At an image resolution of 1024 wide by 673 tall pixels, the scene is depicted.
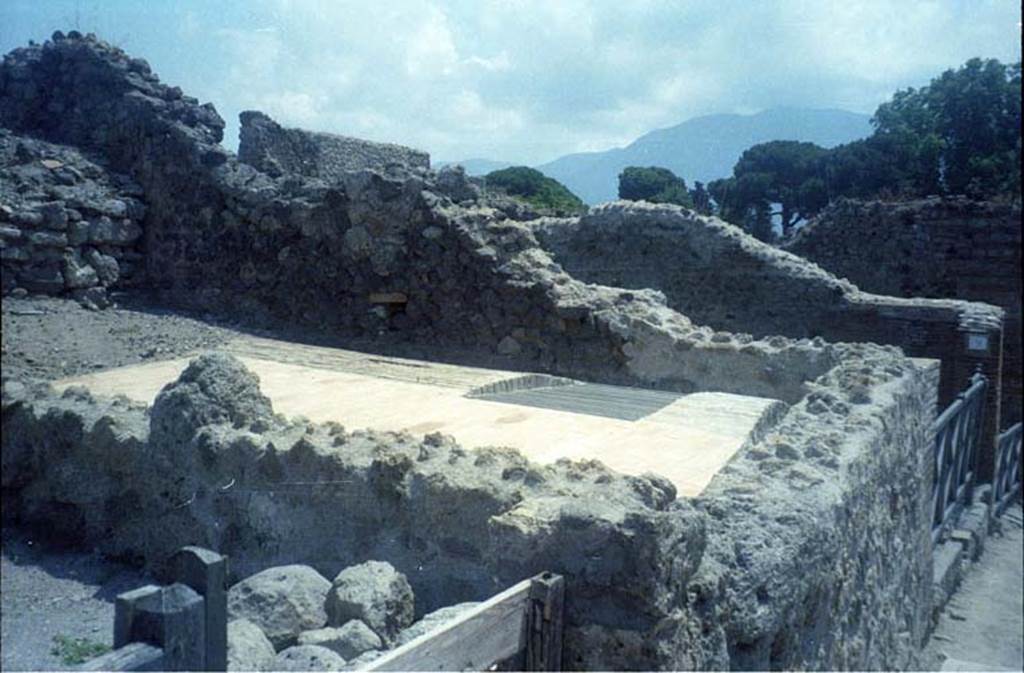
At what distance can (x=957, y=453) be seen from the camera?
36.0 ft

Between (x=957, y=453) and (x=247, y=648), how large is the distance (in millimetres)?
10671

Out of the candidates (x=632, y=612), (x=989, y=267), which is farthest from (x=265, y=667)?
(x=989, y=267)

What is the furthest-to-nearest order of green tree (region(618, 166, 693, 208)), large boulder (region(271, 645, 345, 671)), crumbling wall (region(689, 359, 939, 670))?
green tree (region(618, 166, 693, 208)), crumbling wall (region(689, 359, 939, 670)), large boulder (region(271, 645, 345, 671))

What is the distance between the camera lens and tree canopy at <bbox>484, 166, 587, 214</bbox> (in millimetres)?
10948

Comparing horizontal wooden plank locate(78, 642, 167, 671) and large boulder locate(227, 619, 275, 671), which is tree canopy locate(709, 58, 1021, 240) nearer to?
large boulder locate(227, 619, 275, 671)

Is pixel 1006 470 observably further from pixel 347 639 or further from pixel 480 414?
pixel 347 639

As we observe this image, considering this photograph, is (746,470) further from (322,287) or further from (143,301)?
(322,287)

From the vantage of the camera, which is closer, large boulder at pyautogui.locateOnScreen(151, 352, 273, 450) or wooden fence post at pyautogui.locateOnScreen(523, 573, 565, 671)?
wooden fence post at pyautogui.locateOnScreen(523, 573, 565, 671)

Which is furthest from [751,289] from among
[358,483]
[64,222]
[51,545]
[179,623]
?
[179,623]

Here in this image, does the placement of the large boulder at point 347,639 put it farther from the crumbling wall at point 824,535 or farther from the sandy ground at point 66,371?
the crumbling wall at point 824,535

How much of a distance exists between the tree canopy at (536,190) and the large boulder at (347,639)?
8.19 meters

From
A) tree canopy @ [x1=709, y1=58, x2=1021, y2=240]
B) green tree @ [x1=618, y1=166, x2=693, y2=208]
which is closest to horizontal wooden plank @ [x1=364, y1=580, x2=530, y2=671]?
tree canopy @ [x1=709, y1=58, x2=1021, y2=240]

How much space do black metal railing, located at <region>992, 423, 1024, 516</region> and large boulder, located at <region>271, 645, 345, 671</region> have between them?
11958 mm

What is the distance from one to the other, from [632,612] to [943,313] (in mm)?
10583
